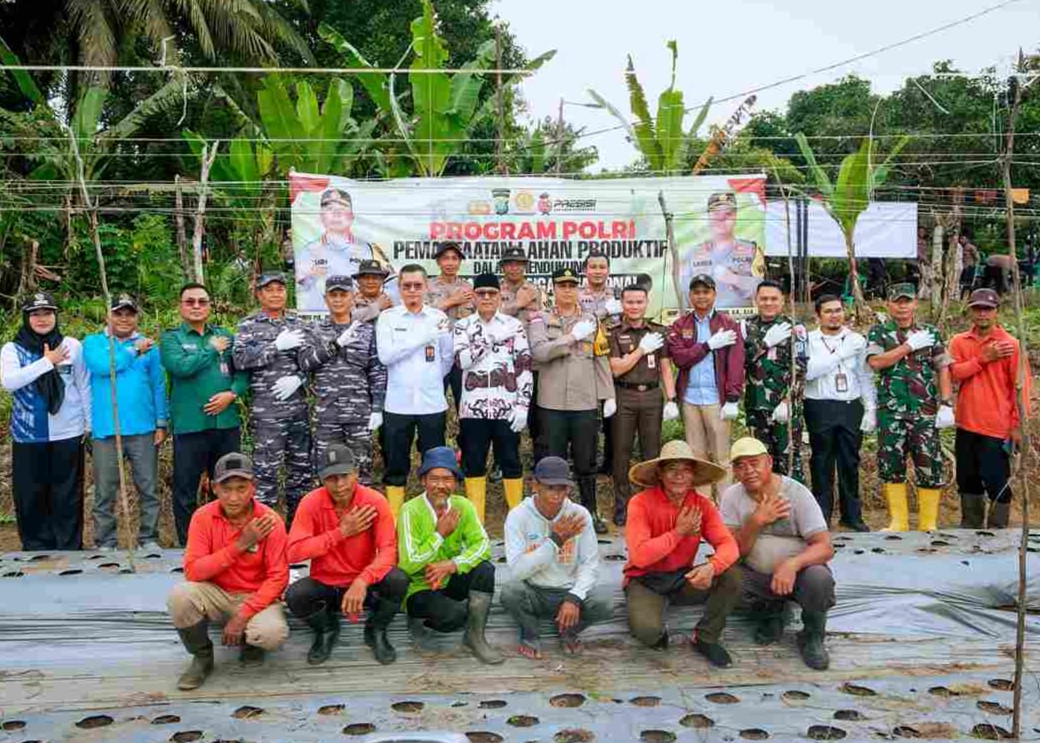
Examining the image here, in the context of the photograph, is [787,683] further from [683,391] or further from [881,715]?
[683,391]

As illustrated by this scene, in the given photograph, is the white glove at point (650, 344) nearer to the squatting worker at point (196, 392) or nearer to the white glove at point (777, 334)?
the white glove at point (777, 334)

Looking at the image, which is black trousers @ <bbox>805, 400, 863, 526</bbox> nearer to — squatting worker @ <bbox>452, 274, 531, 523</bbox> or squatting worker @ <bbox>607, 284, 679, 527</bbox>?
squatting worker @ <bbox>607, 284, 679, 527</bbox>

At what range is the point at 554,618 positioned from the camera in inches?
180

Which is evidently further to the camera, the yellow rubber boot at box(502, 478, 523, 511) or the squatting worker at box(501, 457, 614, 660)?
the yellow rubber boot at box(502, 478, 523, 511)

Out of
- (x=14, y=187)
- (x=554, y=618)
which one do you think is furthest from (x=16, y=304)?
(x=554, y=618)

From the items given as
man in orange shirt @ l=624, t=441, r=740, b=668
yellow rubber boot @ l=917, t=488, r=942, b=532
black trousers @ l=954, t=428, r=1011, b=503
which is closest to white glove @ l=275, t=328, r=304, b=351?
man in orange shirt @ l=624, t=441, r=740, b=668

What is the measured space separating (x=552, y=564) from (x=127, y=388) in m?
2.90

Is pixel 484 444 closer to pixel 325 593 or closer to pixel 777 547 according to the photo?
pixel 325 593

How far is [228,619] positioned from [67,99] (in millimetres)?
14603

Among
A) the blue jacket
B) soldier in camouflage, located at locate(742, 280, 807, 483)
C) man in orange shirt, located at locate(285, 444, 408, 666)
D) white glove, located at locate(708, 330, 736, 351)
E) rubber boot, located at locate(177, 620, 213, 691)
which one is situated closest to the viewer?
rubber boot, located at locate(177, 620, 213, 691)

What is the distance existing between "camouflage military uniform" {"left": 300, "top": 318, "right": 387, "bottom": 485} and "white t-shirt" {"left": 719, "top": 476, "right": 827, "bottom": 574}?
87.9 inches

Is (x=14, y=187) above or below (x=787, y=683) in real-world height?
above

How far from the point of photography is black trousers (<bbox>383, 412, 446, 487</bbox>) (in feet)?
19.0

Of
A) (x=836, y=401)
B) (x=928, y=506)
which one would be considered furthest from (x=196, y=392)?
(x=928, y=506)
